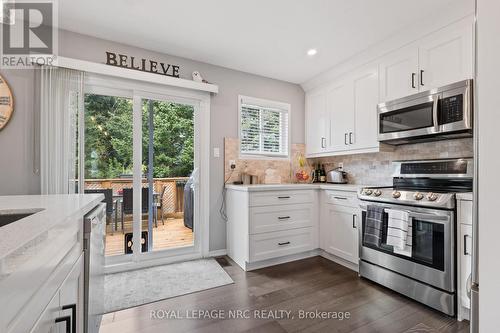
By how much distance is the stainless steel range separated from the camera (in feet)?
5.90

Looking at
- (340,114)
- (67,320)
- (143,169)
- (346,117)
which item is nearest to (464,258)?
(346,117)

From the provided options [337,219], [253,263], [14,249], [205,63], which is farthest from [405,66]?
[14,249]

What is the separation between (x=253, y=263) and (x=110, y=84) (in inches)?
99.0

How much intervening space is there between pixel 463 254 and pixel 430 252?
8.1 inches

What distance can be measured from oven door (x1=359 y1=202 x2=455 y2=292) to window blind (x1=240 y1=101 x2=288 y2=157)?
1.78 metres

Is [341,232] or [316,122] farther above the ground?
[316,122]

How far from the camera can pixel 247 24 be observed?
227 cm

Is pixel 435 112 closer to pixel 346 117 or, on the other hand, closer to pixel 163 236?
pixel 346 117

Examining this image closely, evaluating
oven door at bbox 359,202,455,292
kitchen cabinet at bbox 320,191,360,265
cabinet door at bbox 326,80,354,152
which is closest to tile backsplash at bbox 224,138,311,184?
cabinet door at bbox 326,80,354,152

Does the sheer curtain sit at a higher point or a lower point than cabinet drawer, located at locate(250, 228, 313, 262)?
higher

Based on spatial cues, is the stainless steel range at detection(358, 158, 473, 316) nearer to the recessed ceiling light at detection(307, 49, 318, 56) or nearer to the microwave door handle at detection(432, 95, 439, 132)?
the microwave door handle at detection(432, 95, 439, 132)

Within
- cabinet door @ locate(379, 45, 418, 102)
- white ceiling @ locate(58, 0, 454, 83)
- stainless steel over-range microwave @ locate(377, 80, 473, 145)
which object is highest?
white ceiling @ locate(58, 0, 454, 83)

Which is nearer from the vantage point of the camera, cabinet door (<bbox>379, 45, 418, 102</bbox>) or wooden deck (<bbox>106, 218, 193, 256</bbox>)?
cabinet door (<bbox>379, 45, 418, 102</bbox>)

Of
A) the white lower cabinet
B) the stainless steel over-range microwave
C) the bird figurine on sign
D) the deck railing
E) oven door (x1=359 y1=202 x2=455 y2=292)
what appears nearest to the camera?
the white lower cabinet
